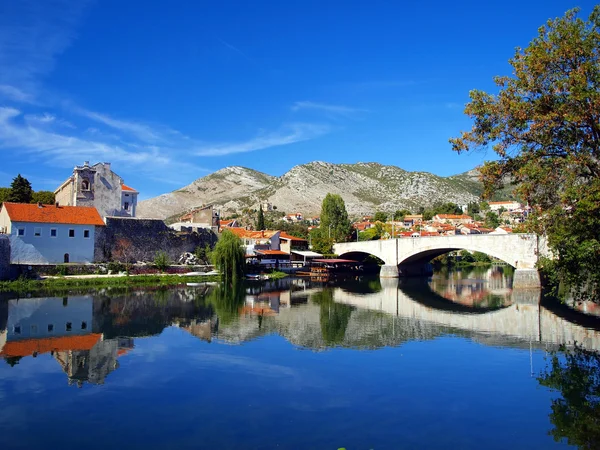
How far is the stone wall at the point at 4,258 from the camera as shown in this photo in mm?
34594

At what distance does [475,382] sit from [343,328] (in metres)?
9.31

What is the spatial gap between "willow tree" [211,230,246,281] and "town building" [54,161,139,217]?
14536 mm

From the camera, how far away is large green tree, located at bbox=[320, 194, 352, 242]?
72.8 m

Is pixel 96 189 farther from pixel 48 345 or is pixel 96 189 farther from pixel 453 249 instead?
pixel 453 249

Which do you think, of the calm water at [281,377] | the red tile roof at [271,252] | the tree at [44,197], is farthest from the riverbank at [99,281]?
the tree at [44,197]

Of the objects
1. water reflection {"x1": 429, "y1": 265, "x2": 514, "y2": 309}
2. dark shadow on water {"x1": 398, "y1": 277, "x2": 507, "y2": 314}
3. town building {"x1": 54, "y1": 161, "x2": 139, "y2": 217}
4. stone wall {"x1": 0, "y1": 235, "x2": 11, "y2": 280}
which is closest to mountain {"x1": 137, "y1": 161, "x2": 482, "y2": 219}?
town building {"x1": 54, "y1": 161, "x2": 139, "y2": 217}

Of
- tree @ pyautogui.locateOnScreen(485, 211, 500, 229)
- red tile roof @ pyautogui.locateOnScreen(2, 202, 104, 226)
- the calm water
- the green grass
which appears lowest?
the calm water

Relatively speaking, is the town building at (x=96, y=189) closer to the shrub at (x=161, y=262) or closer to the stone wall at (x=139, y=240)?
the stone wall at (x=139, y=240)

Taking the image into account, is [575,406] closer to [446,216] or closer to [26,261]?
[26,261]

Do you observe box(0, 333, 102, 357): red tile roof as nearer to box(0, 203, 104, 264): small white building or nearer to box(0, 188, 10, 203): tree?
box(0, 203, 104, 264): small white building

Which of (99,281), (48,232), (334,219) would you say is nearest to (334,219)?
(334,219)

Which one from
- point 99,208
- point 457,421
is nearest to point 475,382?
point 457,421

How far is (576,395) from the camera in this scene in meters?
12.8

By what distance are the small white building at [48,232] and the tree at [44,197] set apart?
11876 mm
